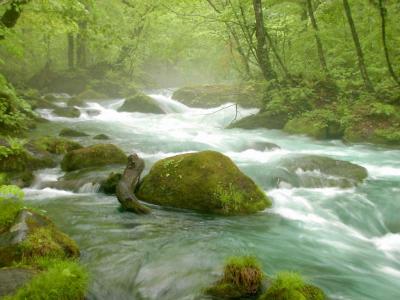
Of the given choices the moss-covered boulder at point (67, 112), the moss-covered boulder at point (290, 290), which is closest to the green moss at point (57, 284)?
the moss-covered boulder at point (290, 290)

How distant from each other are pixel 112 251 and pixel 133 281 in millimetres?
892

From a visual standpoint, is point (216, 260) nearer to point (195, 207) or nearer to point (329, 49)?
point (195, 207)

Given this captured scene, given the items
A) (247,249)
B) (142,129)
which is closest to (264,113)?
(142,129)

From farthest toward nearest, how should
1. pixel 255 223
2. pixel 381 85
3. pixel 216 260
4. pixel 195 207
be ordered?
pixel 381 85 < pixel 195 207 < pixel 255 223 < pixel 216 260

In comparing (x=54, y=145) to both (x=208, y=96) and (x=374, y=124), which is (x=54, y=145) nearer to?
(x=374, y=124)

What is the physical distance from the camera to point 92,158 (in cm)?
1070

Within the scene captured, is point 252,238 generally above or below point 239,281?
below

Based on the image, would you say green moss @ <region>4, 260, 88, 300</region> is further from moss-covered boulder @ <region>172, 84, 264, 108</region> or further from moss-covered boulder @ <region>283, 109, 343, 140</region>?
moss-covered boulder @ <region>172, 84, 264, 108</region>

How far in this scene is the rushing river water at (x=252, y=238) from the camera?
528cm

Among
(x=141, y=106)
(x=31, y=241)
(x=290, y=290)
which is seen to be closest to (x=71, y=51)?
(x=141, y=106)

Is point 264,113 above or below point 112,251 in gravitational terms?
above

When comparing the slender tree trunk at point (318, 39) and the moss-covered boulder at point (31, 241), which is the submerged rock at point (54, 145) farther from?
the slender tree trunk at point (318, 39)

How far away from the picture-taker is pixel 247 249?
20.8 ft

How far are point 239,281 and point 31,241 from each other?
2615 millimetres
